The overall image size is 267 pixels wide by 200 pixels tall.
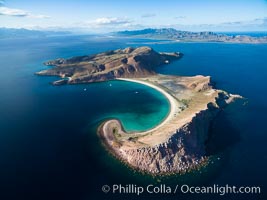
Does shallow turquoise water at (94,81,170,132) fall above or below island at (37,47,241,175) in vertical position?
below

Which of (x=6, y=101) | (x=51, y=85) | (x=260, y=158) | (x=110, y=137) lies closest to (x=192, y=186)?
(x=260, y=158)

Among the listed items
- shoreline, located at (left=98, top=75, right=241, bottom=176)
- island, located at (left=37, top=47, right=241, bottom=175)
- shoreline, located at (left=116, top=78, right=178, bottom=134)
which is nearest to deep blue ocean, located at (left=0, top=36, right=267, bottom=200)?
shoreline, located at (left=116, top=78, right=178, bottom=134)

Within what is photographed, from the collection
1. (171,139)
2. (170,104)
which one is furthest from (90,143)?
(170,104)

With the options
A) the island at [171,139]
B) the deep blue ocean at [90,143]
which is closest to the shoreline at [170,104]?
the island at [171,139]

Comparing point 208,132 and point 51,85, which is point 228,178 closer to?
point 208,132

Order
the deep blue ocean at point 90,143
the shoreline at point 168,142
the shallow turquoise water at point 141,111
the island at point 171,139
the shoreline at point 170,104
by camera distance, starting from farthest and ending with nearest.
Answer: the shallow turquoise water at point 141,111, the shoreline at point 170,104, the island at point 171,139, the shoreline at point 168,142, the deep blue ocean at point 90,143

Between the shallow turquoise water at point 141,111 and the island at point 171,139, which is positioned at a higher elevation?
the island at point 171,139

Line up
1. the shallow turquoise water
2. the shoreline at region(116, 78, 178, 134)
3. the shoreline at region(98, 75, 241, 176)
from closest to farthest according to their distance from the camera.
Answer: the shoreline at region(98, 75, 241, 176) → the shoreline at region(116, 78, 178, 134) → the shallow turquoise water

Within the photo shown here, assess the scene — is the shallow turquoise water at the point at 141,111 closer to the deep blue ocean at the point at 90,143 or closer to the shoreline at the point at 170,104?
the deep blue ocean at the point at 90,143

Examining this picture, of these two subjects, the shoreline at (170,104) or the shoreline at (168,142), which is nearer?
the shoreline at (168,142)

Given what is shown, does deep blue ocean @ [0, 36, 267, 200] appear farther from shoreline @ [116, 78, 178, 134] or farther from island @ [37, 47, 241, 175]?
island @ [37, 47, 241, 175]

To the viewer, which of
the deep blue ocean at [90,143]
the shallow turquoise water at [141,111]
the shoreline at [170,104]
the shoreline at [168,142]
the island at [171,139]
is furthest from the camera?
the shallow turquoise water at [141,111]

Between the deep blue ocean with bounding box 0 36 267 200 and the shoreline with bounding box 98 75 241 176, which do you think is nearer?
the deep blue ocean with bounding box 0 36 267 200
